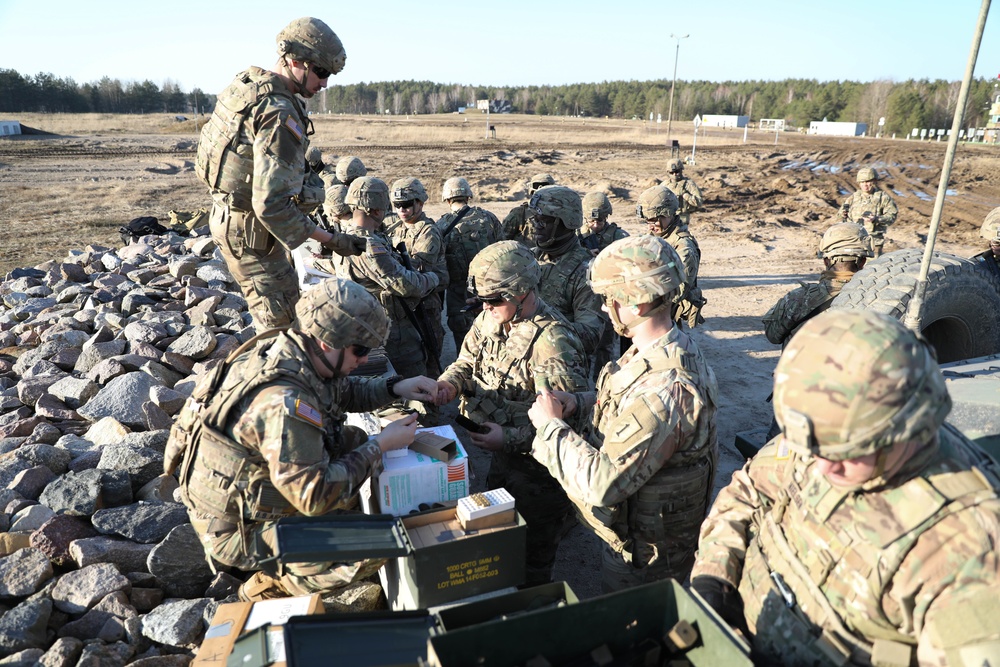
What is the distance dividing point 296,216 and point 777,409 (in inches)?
151

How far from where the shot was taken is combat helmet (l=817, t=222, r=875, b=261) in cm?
611

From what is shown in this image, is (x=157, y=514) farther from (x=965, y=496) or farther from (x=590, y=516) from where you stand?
(x=965, y=496)

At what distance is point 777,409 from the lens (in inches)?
78.0

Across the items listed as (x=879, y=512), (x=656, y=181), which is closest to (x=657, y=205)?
(x=879, y=512)

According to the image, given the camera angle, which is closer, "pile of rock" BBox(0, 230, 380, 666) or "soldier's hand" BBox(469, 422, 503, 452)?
"pile of rock" BBox(0, 230, 380, 666)

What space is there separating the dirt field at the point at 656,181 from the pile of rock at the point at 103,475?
8.97 ft

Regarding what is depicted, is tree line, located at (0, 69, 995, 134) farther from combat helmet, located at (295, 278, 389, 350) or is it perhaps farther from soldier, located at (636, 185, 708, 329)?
combat helmet, located at (295, 278, 389, 350)

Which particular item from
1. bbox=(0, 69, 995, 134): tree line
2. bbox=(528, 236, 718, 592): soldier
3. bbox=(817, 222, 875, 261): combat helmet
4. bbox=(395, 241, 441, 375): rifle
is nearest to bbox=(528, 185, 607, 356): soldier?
bbox=(395, 241, 441, 375): rifle

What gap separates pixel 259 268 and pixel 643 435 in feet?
11.9

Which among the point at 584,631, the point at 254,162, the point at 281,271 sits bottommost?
the point at 584,631

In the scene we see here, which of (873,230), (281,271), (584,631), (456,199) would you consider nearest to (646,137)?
(873,230)

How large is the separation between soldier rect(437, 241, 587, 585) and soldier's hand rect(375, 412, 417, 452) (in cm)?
66

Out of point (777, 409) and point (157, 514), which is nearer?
point (777, 409)

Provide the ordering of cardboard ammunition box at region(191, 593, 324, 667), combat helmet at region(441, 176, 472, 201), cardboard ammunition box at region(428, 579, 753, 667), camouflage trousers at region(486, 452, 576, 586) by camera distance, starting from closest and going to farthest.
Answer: cardboard ammunition box at region(428, 579, 753, 667)
cardboard ammunition box at region(191, 593, 324, 667)
camouflage trousers at region(486, 452, 576, 586)
combat helmet at region(441, 176, 472, 201)
